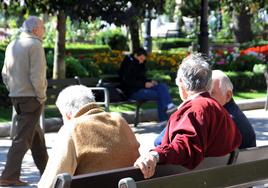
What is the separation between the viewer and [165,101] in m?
11.9

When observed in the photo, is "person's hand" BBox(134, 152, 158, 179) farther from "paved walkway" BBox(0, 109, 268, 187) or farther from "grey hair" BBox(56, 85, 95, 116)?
"paved walkway" BBox(0, 109, 268, 187)

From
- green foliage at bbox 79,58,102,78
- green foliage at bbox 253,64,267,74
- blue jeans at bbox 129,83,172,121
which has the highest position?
blue jeans at bbox 129,83,172,121

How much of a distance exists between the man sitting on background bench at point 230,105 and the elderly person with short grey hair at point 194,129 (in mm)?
662

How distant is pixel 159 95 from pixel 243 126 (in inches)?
→ 253

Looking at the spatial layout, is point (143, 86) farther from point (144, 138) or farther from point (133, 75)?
point (144, 138)

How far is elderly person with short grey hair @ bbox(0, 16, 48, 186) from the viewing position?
7.51 meters

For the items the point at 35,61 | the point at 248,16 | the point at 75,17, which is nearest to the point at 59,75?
the point at 75,17

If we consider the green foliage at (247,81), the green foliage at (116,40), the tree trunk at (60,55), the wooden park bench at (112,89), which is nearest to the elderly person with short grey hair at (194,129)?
the wooden park bench at (112,89)

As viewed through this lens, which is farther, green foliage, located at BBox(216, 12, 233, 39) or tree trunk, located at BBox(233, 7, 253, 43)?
green foliage, located at BBox(216, 12, 233, 39)

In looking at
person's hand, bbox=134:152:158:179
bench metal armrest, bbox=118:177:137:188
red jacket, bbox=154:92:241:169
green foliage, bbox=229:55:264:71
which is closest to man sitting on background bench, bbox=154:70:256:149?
red jacket, bbox=154:92:241:169

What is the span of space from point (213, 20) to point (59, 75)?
41.5m

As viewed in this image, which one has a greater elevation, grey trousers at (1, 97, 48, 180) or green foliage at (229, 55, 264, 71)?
grey trousers at (1, 97, 48, 180)

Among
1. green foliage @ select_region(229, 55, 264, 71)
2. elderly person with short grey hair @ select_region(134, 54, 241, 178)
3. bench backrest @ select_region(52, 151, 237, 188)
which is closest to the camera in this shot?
bench backrest @ select_region(52, 151, 237, 188)

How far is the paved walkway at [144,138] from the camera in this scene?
842 centimetres
